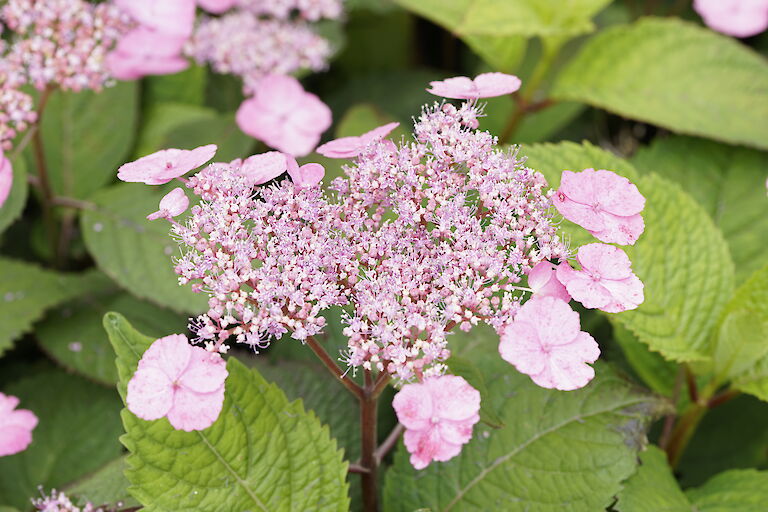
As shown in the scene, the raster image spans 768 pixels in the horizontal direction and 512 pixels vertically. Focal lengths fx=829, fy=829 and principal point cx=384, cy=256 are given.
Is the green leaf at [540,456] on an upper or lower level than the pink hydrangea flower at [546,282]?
lower

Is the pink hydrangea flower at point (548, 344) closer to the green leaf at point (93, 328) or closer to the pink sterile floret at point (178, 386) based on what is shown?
the pink sterile floret at point (178, 386)

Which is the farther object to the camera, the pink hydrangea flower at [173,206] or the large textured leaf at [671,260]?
the large textured leaf at [671,260]

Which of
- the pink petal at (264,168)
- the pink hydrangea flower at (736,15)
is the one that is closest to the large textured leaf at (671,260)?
the pink petal at (264,168)

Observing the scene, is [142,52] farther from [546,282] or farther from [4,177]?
[546,282]

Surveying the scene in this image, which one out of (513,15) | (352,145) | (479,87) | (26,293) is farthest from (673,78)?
(26,293)

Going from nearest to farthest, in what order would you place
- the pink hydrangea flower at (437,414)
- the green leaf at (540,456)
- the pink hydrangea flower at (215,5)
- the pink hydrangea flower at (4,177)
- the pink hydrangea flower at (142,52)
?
the pink hydrangea flower at (437,414), the green leaf at (540,456), the pink hydrangea flower at (4,177), the pink hydrangea flower at (142,52), the pink hydrangea flower at (215,5)

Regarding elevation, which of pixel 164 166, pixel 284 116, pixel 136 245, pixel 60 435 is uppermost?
pixel 164 166
